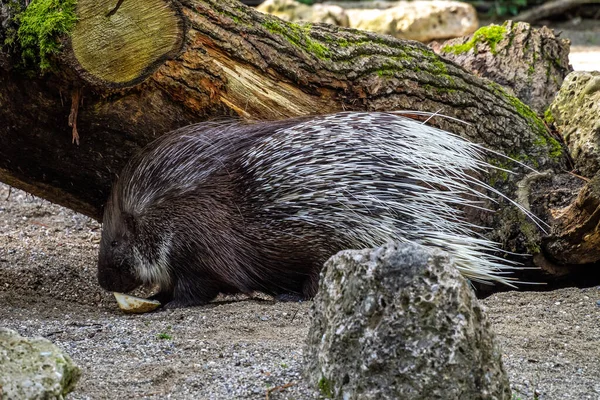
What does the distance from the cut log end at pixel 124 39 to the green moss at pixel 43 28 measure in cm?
5

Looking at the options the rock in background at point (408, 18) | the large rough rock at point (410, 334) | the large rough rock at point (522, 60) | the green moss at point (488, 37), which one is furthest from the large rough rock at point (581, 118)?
the rock in background at point (408, 18)

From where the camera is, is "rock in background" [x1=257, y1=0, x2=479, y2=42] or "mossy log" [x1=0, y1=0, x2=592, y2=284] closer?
"mossy log" [x1=0, y1=0, x2=592, y2=284]

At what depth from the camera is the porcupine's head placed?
3934 mm

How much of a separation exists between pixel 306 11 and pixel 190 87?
8.14 m

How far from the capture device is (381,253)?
2115 millimetres

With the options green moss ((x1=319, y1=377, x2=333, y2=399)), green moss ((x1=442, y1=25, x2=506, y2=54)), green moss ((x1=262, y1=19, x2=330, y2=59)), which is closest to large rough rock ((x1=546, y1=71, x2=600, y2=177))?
green moss ((x1=442, y1=25, x2=506, y2=54))

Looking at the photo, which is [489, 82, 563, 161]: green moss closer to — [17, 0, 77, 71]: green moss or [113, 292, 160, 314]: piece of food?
[113, 292, 160, 314]: piece of food

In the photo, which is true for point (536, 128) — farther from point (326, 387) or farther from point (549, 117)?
point (326, 387)

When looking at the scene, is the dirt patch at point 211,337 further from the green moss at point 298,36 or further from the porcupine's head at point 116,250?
the green moss at point 298,36

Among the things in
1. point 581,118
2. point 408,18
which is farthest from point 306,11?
point 581,118

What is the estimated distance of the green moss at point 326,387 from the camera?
2.18 m

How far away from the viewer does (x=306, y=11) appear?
37.7 feet

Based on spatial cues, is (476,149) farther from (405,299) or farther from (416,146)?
(405,299)

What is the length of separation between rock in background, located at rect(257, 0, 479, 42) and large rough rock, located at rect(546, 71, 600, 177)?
6.47 meters
